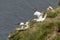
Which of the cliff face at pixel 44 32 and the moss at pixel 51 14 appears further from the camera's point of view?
the moss at pixel 51 14

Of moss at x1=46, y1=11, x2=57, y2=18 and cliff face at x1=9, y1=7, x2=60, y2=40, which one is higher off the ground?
moss at x1=46, y1=11, x2=57, y2=18

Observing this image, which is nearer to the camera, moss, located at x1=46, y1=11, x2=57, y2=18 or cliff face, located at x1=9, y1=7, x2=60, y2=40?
cliff face, located at x1=9, y1=7, x2=60, y2=40

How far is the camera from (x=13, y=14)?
24.6 meters

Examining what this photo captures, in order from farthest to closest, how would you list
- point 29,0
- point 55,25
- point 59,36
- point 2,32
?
point 29,0, point 2,32, point 55,25, point 59,36

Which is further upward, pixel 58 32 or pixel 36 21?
pixel 36 21

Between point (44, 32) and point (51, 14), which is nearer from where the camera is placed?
point (44, 32)

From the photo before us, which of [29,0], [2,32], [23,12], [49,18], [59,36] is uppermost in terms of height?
[29,0]

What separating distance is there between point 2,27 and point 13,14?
2512mm

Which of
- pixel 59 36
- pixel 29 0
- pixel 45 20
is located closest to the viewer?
pixel 59 36

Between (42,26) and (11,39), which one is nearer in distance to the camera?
(42,26)

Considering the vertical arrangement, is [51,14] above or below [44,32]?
above

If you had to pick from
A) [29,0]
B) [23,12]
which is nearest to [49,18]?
[23,12]

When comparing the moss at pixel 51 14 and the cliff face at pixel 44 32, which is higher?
the moss at pixel 51 14

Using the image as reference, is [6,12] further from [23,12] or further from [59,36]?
[59,36]
